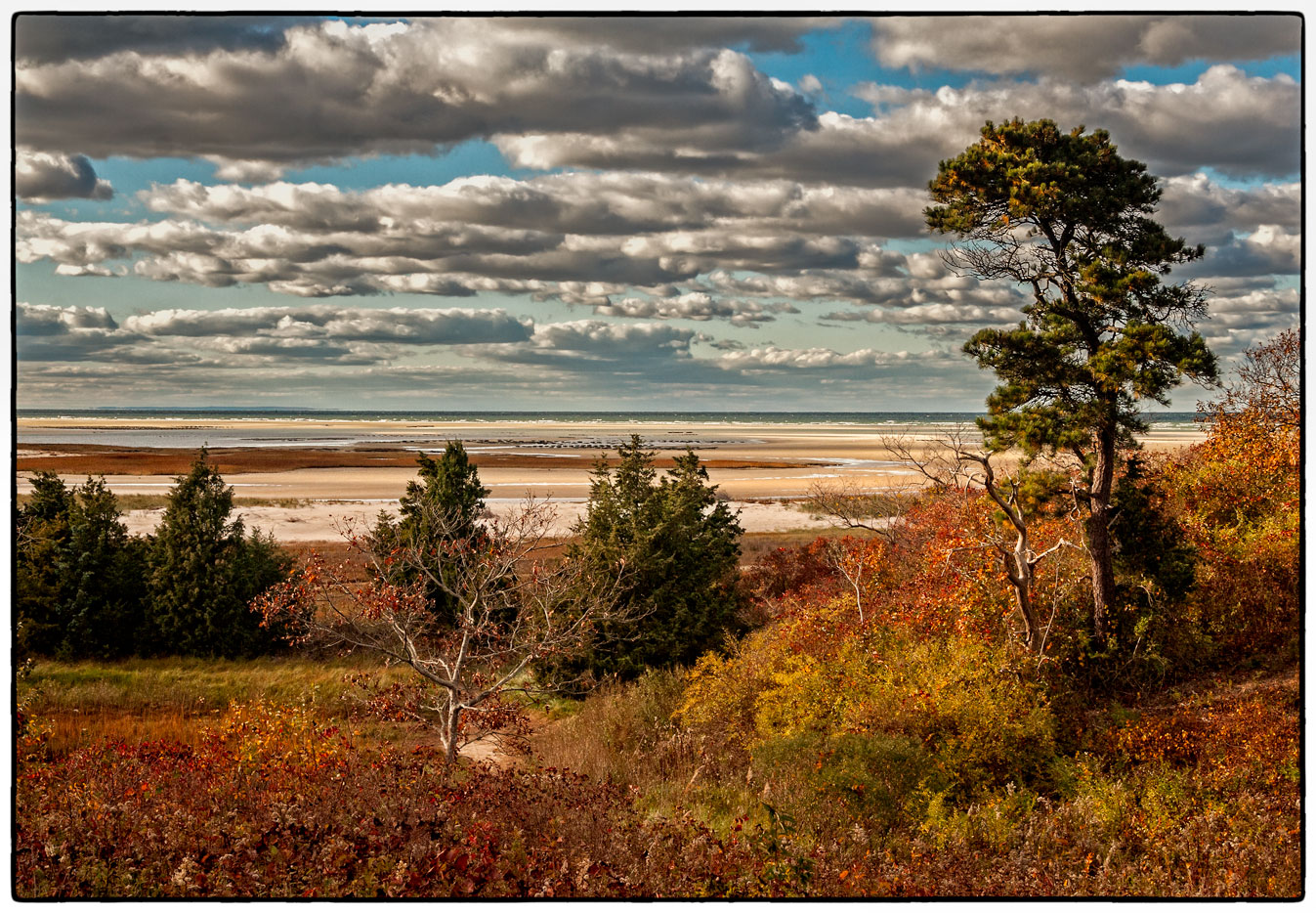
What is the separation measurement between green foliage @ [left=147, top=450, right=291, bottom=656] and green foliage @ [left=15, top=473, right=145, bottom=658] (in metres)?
0.63

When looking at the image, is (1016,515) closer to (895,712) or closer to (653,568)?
(895,712)

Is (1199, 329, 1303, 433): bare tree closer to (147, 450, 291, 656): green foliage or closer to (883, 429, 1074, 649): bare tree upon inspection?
(883, 429, 1074, 649): bare tree

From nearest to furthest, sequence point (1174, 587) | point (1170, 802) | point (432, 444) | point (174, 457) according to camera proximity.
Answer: point (1170, 802), point (1174, 587), point (174, 457), point (432, 444)

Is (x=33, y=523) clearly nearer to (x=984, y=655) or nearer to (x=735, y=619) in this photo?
(x=735, y=619)

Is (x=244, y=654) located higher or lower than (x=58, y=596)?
lower

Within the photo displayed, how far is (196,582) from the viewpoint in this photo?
22234 mm

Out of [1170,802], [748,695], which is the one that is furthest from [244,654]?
[1170,802]

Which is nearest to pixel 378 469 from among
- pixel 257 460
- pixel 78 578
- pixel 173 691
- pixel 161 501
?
pixel 257 460

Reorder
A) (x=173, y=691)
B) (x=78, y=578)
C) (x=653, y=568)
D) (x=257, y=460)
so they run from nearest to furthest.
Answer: (x=653, y=568), (x=173, y=691), (x=78, y=578), (x=257, y=460)

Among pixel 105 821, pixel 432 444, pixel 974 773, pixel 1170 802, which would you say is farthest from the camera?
pixel 432 444

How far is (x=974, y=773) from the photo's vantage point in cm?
1091

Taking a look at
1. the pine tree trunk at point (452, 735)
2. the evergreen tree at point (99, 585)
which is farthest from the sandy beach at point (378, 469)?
the pine tree trunk at point (452, 735)

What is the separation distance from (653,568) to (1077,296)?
10.1 metres

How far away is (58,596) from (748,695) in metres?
18.1
